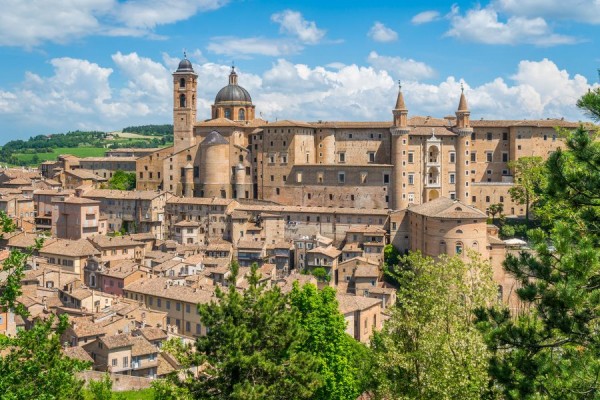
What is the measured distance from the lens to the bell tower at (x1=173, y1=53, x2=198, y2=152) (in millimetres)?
81250

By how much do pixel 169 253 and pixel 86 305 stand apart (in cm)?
1542

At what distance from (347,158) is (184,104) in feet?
71.6

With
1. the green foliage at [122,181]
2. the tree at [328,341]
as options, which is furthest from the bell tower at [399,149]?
the tree at [328,341]

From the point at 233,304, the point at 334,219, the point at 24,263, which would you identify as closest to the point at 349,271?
the point at 334,219

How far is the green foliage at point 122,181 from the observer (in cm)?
8500

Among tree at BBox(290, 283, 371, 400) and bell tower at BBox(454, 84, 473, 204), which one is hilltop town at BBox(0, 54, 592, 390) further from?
tree at BBox(290, 283, 371, 400)

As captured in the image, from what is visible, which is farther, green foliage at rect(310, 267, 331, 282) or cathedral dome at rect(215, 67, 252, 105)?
cathedral dome at rect(215, 67, 252, 105)

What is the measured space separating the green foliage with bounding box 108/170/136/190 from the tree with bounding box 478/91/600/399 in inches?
3051

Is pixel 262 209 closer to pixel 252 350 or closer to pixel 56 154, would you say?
pixel 252 350

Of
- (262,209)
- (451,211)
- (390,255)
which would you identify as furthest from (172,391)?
(262,209)

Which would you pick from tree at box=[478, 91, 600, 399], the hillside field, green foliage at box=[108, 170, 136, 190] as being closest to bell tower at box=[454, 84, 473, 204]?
green foliage at box=[108, 170, 136, 190]

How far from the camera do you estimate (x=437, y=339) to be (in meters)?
17.3

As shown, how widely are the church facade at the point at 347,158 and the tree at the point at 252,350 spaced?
173 feet

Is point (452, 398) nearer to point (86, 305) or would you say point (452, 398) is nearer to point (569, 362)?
point (569, 362)
